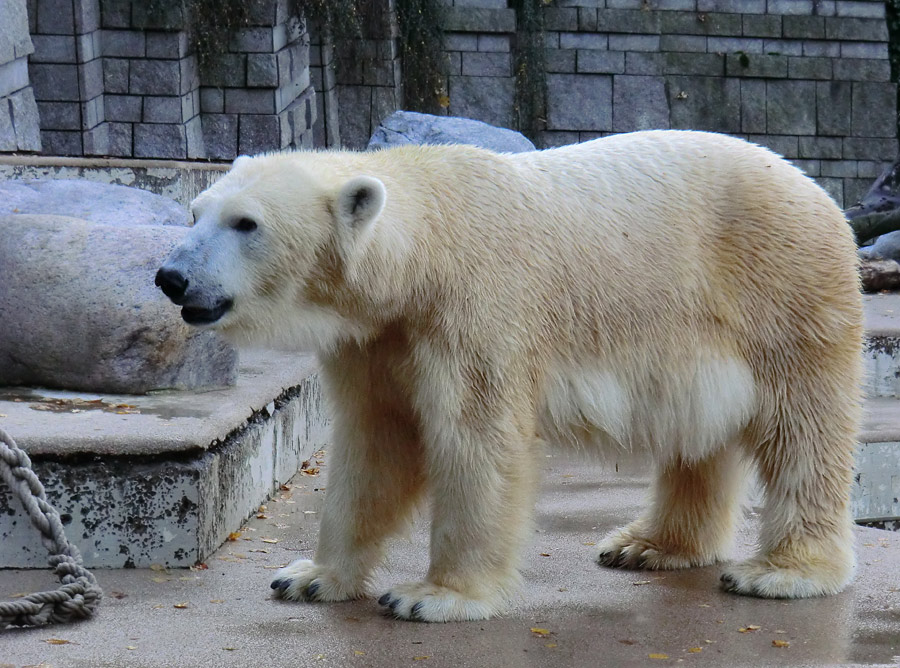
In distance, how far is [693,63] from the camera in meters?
13.3

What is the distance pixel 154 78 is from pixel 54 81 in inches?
34.4

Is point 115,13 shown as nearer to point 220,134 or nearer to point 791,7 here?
point 220,134

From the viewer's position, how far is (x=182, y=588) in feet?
11.1

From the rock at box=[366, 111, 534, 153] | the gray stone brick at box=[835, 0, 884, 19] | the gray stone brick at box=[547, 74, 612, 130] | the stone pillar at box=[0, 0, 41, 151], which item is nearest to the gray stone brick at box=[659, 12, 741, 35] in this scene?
the gray stone brick at box=[547, 74, 612, 130]

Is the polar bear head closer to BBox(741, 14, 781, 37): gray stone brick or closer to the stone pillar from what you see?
the stone pillar

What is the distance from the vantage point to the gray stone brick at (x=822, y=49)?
43.9 feet

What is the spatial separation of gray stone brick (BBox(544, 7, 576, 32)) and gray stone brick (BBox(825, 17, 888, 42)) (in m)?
2.77

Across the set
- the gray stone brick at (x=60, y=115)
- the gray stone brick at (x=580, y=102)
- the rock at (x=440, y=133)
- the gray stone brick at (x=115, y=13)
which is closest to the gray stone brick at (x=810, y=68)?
the gray stone brick at (x=580, y=102)

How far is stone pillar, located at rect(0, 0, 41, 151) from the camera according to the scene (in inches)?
321

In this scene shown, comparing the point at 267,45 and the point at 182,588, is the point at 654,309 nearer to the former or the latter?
the point at 182,588

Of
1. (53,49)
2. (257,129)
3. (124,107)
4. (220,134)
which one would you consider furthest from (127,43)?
(257,129)

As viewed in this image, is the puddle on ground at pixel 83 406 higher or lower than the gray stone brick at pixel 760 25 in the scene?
lower

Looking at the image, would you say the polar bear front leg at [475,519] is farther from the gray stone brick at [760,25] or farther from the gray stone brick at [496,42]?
the gray stone brick at [760,25]

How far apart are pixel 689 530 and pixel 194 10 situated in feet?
25.7
